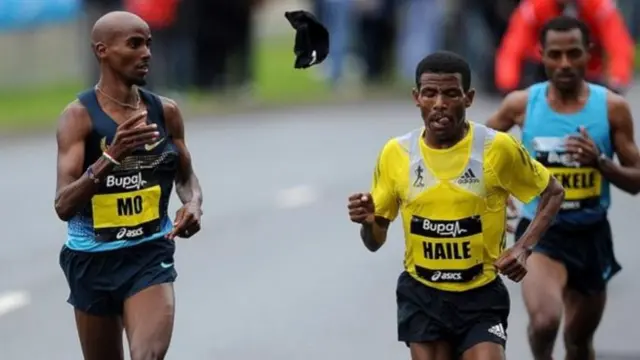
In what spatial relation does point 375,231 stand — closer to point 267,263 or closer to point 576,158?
point 576,158

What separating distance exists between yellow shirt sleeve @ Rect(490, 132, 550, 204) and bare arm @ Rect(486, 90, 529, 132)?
1615 millimetres

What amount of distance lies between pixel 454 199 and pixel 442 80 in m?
0.54

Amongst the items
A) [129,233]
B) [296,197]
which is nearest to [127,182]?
[129,233]

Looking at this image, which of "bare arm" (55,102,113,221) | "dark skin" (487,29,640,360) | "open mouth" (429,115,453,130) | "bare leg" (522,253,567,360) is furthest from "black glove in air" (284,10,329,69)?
"bare leg" (522,253,567,360)

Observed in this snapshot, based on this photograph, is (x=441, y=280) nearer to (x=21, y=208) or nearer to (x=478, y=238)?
(x=478, y=238)

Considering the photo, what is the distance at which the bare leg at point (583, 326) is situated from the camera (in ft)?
33.9

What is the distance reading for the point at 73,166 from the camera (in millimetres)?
8719

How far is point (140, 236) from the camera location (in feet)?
29.5

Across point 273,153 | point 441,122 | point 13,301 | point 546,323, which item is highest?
point 441,122

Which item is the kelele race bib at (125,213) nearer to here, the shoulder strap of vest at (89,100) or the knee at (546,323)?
the shoulder strap of vest at (89,100)

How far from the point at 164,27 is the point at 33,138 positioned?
169 inches

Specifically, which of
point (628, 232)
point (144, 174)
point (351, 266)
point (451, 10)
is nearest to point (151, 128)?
point (144, 174)

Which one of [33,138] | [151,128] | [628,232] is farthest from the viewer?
[33,138]

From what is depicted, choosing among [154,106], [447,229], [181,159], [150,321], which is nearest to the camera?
[447,229]
